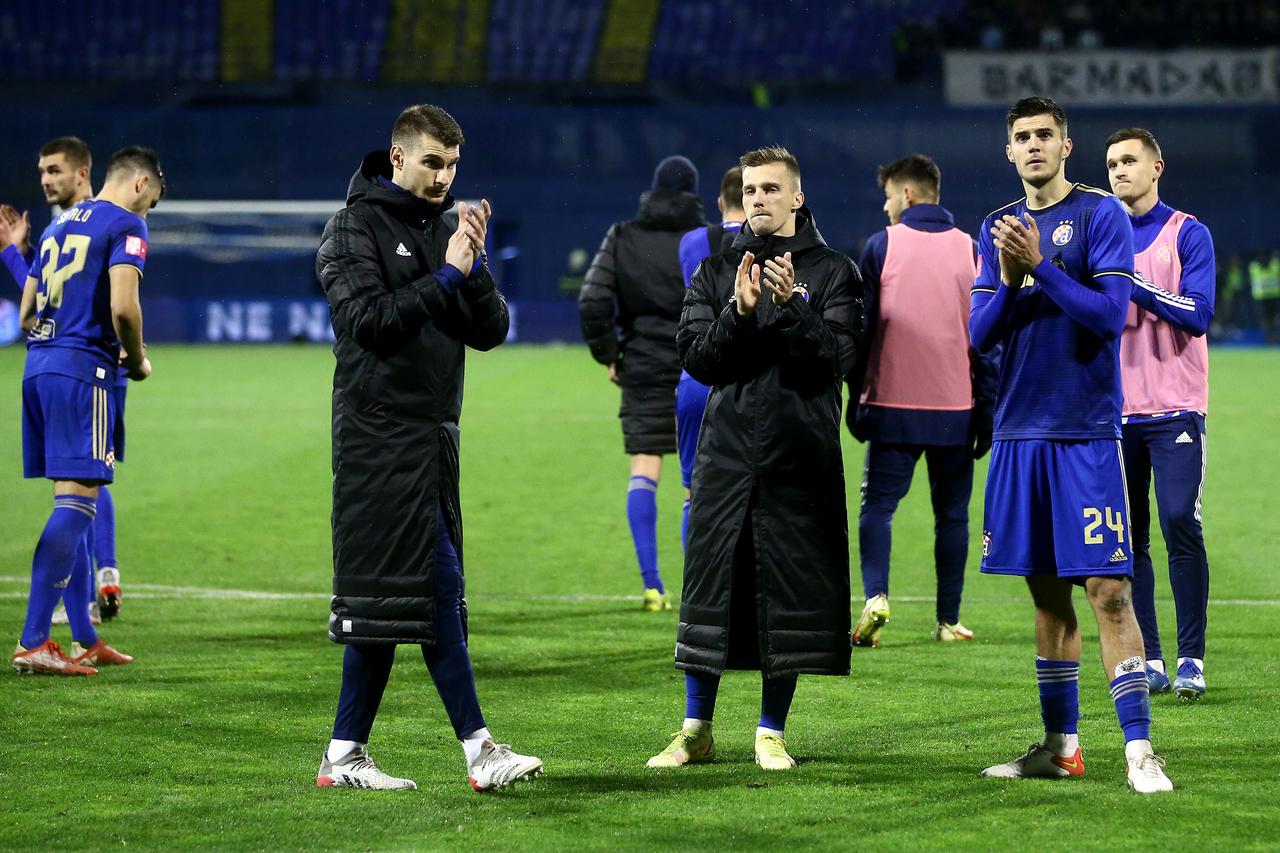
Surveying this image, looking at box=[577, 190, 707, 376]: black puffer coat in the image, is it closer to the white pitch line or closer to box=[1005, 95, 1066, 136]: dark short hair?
the white pitch line

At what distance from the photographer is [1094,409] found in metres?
4.68

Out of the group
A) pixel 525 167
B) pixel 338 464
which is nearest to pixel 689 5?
pixel 525 167

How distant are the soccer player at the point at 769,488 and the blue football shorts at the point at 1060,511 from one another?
1.58ft

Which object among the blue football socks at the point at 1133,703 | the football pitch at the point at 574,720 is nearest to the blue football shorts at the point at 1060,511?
the blue football socks at the point at 1133,703

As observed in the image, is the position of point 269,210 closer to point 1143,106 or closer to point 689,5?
point 689,5

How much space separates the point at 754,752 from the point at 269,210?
30.3m

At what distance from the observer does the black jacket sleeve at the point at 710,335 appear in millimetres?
4805

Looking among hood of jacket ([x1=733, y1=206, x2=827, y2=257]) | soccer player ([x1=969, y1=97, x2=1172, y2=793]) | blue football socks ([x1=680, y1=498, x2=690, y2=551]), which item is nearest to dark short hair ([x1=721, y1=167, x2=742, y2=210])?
blue football socks ([x1=680, y1=498, x2=690, y2=551])

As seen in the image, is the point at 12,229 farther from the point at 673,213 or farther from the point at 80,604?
the point at 673,213

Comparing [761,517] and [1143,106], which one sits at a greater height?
[1143,106]

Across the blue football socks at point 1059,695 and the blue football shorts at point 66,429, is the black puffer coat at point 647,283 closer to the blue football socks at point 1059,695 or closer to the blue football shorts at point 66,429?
the blue football shorts at point 66,429

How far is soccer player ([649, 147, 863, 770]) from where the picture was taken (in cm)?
484

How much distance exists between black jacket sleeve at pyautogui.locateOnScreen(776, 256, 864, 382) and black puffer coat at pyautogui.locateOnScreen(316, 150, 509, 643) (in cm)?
86

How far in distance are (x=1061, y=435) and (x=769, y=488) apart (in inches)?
32.6
